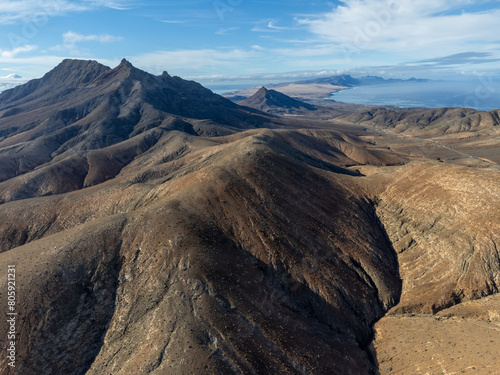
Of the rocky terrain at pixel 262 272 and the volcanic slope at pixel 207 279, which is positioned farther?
the rocky terrain at pixel 262 272

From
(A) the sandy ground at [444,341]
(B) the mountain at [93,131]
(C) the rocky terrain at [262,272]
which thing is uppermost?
(B) the mountain at [93,131]

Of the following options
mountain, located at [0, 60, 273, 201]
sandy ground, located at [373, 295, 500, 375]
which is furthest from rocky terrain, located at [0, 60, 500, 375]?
mountain, located at [0, 60, 273, 201]

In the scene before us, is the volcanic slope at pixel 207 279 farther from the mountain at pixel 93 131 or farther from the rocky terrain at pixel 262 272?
the mountain at pixel 93 131

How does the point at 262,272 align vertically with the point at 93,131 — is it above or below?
below

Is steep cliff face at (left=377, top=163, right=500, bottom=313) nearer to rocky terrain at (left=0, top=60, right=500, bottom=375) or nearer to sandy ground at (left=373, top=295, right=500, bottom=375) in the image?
rocky terrain at (left=0, top=60, right=500, bottom=375)

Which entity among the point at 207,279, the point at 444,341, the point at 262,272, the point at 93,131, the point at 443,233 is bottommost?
the point at 444,341

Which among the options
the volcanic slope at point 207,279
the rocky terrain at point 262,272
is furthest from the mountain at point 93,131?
the volcanic slope at point 207,279

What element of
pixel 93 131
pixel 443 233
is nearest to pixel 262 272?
pixel 443 233

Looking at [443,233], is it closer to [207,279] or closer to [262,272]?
[262,272]
